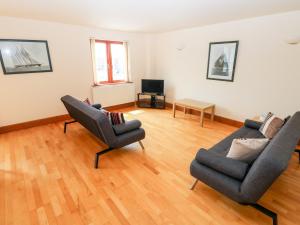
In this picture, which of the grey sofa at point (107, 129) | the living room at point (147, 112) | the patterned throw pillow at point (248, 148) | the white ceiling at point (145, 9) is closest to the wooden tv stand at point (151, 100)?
the living room at point (147, 112)

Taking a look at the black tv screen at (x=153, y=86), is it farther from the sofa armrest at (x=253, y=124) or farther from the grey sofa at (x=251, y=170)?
the grey sofa at (x=251, y=170)

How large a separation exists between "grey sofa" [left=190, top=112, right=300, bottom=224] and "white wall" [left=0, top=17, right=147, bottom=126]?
372 cm

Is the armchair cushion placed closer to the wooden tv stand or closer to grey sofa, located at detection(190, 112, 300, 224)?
grey sofa, located at detection(190, 112, 300, 224)

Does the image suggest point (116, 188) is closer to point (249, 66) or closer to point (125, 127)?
point (125, 127)

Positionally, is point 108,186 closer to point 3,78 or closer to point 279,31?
point 3,78

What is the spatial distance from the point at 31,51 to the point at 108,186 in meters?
3.36

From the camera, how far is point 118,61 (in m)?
5.22

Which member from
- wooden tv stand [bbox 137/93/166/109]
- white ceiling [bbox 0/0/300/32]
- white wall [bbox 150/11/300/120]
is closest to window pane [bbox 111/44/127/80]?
wooden tv stand [bbox 137/93/166/109]

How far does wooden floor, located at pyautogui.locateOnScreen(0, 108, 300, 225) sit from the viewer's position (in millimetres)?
1741

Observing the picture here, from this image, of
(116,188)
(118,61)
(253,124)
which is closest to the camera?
(116,188)

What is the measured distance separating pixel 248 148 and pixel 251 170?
24 cm

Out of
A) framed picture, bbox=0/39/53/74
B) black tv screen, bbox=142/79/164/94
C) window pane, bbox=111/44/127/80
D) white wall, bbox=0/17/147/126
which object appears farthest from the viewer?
black tv screen, bbox=142/79/164/94

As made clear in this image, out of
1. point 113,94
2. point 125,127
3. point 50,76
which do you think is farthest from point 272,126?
point 50,76

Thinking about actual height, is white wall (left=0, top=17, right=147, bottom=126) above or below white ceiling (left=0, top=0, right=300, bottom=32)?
below
